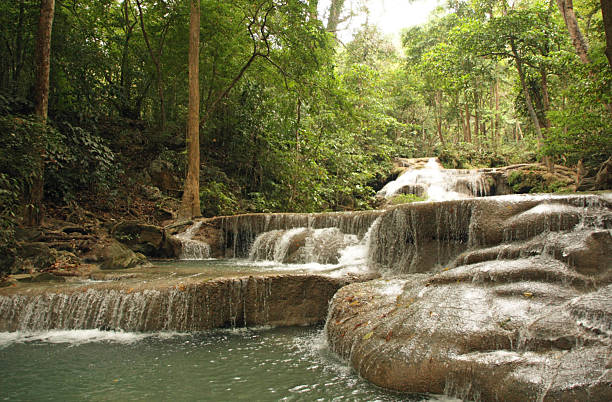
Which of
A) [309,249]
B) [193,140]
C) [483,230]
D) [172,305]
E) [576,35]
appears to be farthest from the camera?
[193,140]

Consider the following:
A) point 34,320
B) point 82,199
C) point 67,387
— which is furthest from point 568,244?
point 82,199

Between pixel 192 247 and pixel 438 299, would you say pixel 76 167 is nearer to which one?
pixel 192 247

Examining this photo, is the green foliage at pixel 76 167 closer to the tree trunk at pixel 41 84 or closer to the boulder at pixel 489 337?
the tree trunk at pixel 41 84

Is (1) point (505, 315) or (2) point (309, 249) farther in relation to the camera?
(2) point (309, 249)

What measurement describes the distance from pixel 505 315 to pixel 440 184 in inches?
528

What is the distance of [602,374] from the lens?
90.6 inches

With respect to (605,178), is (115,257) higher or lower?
lower

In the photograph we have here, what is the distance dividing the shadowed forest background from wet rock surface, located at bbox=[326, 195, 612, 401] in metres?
4.07

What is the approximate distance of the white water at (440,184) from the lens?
1485cm

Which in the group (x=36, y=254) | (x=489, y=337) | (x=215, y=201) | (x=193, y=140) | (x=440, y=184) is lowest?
(x=489, y=337)

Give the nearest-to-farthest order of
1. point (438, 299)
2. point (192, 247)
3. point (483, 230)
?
point (438, 299)
point (483, 230)
point (192, 247)

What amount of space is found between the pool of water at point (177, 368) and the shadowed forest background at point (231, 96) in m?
4.24

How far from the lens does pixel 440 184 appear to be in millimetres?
15812

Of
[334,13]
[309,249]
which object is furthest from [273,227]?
[334,13]
